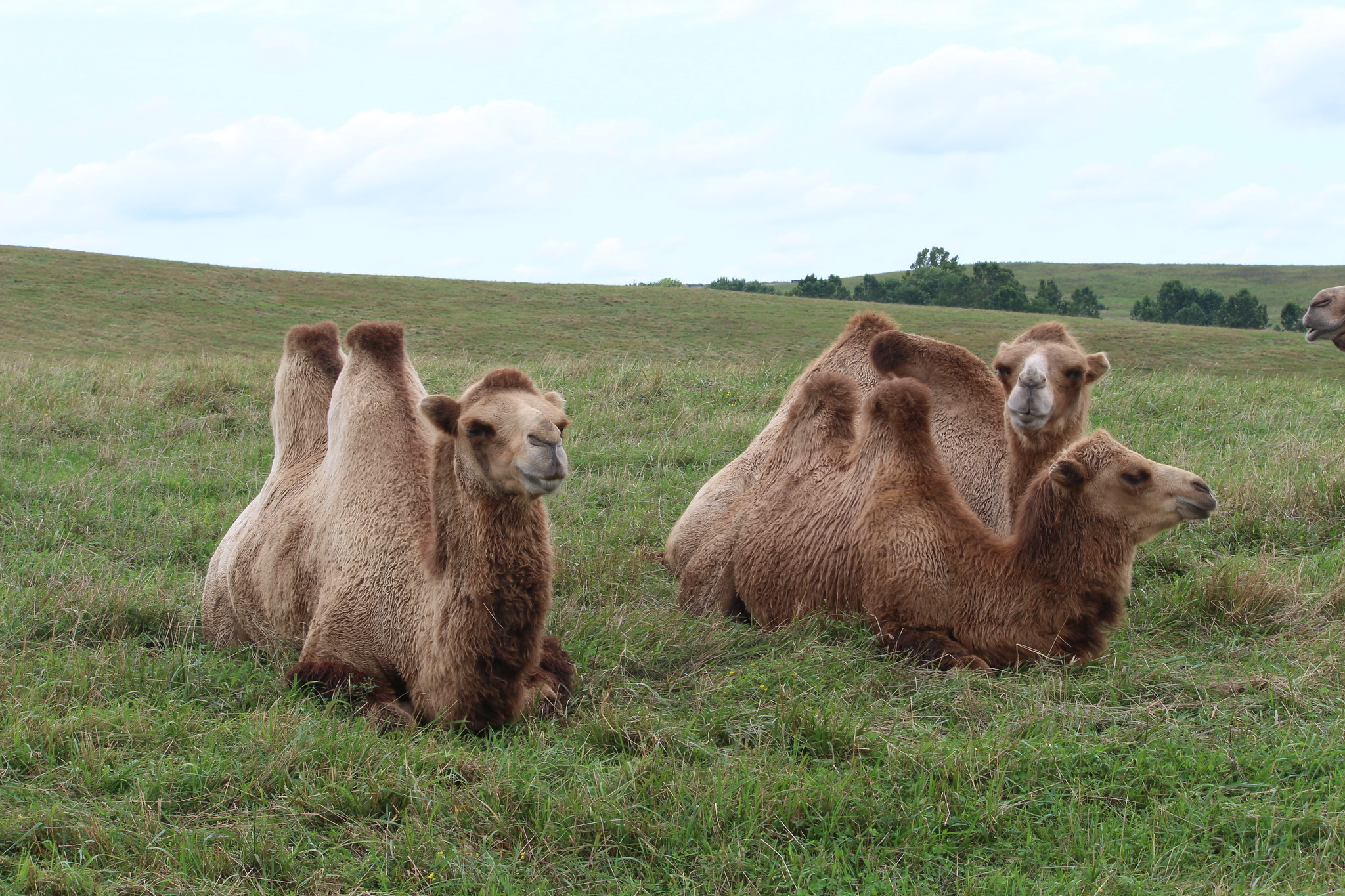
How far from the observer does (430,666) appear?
435 centimetres

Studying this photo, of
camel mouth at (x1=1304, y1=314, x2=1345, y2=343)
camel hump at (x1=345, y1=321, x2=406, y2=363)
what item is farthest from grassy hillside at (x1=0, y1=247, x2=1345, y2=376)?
camel mouth at (x1=1304, y1=314, x2=1345, y2=343)

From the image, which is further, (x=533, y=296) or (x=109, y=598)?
(x=533, y=296)

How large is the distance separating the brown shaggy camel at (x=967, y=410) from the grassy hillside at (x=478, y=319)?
2056 cm

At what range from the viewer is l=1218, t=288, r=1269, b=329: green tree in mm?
61938

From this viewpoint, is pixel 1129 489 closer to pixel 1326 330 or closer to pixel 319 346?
pixel 1326 330

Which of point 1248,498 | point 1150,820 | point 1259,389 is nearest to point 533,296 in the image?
point 1259,389

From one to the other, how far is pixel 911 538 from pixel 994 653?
0.66 m

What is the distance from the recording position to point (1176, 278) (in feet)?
314

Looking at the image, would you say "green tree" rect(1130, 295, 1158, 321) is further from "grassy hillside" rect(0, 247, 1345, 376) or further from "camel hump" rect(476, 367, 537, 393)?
"camel hump" rect(476, 367, 537, 393)

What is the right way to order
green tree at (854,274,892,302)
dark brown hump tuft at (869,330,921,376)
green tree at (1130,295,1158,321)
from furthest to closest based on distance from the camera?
green tree at (854,274,892,302)
green tree at (1130,295,1158,321)
dark brown hump tuft at (869,330,921,376)

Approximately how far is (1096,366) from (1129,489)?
176cm

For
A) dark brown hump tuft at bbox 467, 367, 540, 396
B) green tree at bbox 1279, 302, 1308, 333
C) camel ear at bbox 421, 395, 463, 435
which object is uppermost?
green tree at bbox 1279, 302, 1308, 333

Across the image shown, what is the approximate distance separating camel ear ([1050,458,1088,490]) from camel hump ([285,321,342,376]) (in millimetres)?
3972

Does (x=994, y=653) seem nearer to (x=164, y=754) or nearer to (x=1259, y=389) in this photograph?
(x=164, y=754)
